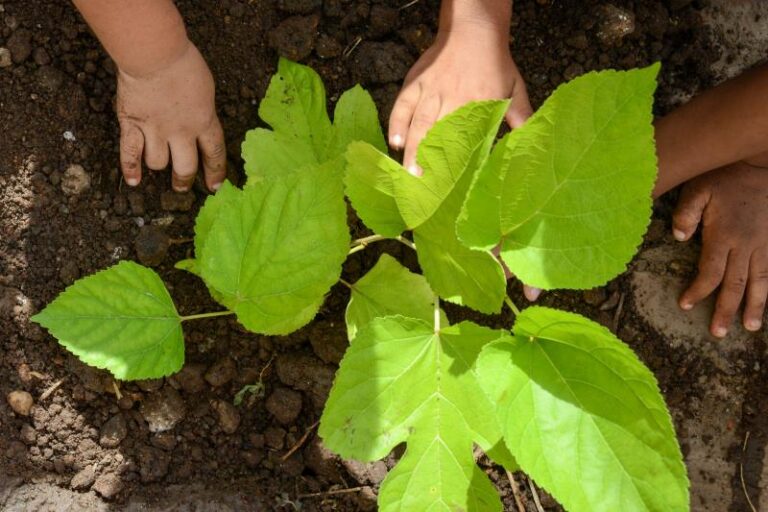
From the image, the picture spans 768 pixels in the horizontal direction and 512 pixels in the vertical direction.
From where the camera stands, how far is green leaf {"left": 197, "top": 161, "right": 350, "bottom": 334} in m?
1.24

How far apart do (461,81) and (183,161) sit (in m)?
0.63

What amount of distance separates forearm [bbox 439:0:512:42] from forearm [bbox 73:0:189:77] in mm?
582

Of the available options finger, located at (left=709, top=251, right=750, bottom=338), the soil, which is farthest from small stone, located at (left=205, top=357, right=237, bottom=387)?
finger, located at (left=709, top=251, right=750, bottom=338)

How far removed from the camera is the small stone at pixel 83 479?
153 cm

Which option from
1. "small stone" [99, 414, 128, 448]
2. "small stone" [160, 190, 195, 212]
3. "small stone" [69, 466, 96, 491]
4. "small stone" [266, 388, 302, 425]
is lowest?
"small stone" [69, 466, 96, 491]

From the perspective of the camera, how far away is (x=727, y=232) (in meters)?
1.77

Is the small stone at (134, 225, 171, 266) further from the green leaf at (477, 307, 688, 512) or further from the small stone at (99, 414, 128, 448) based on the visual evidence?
the green leaf at (477, 307, 688, 512)

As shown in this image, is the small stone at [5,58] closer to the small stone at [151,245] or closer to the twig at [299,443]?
the small stone at [151,245]

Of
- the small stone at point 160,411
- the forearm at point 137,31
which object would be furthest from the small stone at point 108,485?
the forearm at point 137,31

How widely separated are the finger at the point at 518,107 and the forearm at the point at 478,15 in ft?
0.39

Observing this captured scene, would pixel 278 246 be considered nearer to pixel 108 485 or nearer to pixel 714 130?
pixel 108 485

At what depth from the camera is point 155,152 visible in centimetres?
156

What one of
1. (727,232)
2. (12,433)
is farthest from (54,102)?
(727,232)

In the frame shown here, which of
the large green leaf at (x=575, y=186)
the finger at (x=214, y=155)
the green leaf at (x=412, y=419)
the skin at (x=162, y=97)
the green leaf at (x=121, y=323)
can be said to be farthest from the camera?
the finger at (x=214, y=155)
